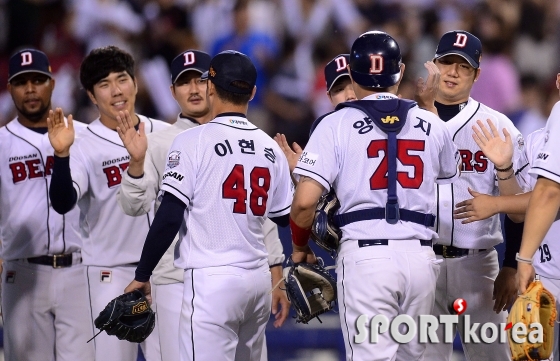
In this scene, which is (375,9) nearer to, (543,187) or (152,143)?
(152,143)

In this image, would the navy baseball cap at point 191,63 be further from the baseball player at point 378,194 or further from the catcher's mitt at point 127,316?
the catcher's mitt at point 127,316

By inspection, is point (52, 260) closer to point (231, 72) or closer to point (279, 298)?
point (279, 298)

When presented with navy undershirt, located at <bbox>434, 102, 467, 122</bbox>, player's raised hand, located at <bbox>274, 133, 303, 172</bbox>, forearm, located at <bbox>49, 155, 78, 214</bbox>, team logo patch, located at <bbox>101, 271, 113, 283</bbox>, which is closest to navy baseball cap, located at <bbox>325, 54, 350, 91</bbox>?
player's raised hand, located at <bbox>274, 133, 303, 172</bbox>

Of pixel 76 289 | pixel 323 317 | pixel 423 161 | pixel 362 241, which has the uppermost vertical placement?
pixel 423 161

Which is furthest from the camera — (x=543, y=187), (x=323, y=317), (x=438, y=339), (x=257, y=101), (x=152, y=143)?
(x=257, y=101)

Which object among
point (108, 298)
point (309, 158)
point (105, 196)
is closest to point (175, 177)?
point (309, 158)

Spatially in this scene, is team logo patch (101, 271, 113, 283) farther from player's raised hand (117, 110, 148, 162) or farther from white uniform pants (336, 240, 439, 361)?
white uniform pants (336, 240, 439, 361)

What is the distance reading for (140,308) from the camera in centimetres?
412

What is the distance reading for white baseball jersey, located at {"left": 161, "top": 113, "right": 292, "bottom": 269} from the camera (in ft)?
13.2

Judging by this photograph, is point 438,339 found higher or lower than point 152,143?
lower

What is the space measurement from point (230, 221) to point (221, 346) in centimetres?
59

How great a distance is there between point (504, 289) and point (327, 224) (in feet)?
4.53

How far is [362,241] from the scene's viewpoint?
13.0 ft

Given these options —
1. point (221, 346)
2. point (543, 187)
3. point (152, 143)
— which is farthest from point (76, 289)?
point (543, 187)
